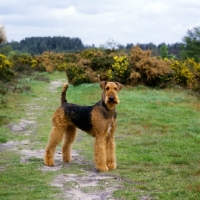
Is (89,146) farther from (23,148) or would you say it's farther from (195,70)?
(195,70)

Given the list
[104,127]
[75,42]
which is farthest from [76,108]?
[75,42]

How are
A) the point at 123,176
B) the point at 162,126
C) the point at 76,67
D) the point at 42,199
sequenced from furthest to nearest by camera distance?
1. the point at 76,67
2. the point at 162,126
3. the point at 123,176
4. the point at 42,199

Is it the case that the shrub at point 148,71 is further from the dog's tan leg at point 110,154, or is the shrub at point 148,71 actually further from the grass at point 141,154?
the dog's tan leg at point 110,154

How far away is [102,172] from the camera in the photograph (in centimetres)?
753

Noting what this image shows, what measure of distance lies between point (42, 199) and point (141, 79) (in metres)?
20.1

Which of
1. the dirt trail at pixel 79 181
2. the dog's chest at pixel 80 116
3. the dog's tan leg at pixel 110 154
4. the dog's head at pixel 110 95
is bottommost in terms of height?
the dirt trail at pixel 79 181

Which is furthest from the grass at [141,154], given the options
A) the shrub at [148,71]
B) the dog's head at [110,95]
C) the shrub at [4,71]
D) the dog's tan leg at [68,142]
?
the shrub at [4,71]

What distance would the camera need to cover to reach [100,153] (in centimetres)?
750

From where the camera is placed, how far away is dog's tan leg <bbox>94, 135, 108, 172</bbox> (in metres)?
7.48

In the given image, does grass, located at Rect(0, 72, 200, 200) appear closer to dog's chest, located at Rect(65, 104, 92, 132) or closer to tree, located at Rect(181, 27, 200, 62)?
→ dog's chest, located at Rect(65, 104, 92, 132)

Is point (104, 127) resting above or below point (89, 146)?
above

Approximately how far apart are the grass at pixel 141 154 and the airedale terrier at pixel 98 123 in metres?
0.34

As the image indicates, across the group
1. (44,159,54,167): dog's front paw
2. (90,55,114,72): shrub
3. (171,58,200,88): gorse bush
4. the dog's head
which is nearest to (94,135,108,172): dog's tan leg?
the dog's head

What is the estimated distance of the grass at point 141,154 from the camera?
6297mm
